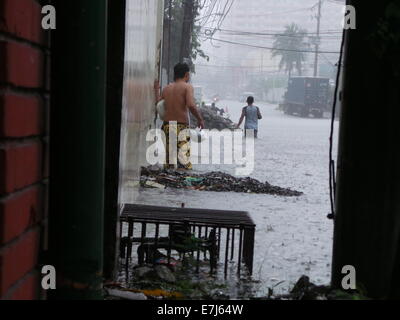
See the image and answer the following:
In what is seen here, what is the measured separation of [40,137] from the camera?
5.55 ft

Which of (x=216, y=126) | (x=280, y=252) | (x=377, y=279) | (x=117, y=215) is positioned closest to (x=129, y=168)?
(x=280, y=252)

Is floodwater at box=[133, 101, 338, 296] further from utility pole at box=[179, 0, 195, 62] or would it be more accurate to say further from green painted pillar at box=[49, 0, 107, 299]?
utility pole at box=[179, 0, 195, 62]

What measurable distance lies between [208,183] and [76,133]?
831 centimetres

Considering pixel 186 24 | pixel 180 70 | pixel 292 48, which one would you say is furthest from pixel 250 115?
pixel 292 48

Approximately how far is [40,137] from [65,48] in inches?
10.6

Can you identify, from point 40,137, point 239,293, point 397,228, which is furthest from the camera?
point 239,293

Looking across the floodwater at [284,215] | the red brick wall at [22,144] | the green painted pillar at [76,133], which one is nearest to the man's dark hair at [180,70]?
the floodwater at [284,215]

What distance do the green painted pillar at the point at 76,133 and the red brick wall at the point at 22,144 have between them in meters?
0.06

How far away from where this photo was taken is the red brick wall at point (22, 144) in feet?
4.64

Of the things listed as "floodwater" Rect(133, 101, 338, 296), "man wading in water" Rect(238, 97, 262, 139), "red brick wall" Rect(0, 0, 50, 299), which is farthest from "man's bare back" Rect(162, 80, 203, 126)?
"man wading in water" Rect(238, 97, 262, 139)

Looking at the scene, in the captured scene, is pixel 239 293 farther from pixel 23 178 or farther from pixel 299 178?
pixel 299 178

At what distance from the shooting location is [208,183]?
388 inches

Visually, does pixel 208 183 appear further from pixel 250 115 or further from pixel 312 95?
pixel 312 95

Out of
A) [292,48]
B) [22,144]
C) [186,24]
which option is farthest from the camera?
[292,48]
